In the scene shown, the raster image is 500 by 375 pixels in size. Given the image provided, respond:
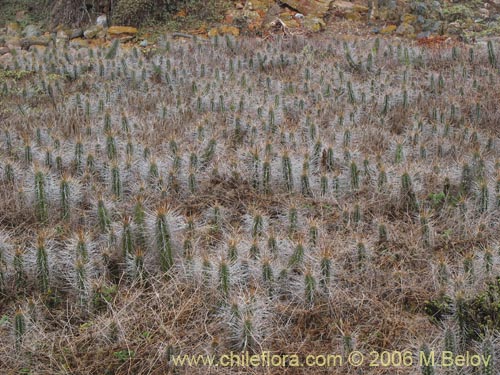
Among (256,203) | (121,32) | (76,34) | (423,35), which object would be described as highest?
(423,35)

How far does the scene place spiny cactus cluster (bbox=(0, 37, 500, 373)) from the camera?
135 inches

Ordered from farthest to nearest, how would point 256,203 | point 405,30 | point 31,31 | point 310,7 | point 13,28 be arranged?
point 13,28
point 31,31
point 310,7
point 405,30
point 256,203

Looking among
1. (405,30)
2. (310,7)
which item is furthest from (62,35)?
(405,30)

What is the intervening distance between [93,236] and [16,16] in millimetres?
10338

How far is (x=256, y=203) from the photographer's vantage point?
15.4ft

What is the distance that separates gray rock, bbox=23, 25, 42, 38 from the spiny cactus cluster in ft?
13.4

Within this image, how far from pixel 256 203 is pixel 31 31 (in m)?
8.89

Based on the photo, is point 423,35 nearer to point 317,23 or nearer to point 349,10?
point 349,10

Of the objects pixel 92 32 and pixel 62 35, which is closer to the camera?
pixel 92 32

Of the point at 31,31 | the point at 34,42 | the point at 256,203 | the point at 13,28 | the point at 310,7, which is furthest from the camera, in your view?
the point at 13,28

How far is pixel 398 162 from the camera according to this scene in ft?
17.3

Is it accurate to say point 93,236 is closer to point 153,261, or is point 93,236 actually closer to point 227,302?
point 153,261

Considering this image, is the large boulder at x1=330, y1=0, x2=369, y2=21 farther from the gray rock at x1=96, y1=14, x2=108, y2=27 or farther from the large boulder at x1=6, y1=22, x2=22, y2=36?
the large boulder at x1=6, y1=22, x2=22, y2=36

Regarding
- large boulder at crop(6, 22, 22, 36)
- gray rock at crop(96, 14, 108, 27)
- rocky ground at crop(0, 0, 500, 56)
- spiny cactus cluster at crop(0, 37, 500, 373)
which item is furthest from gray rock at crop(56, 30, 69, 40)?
spiny cactus cluster at crop(0, 37, 500, 373)
